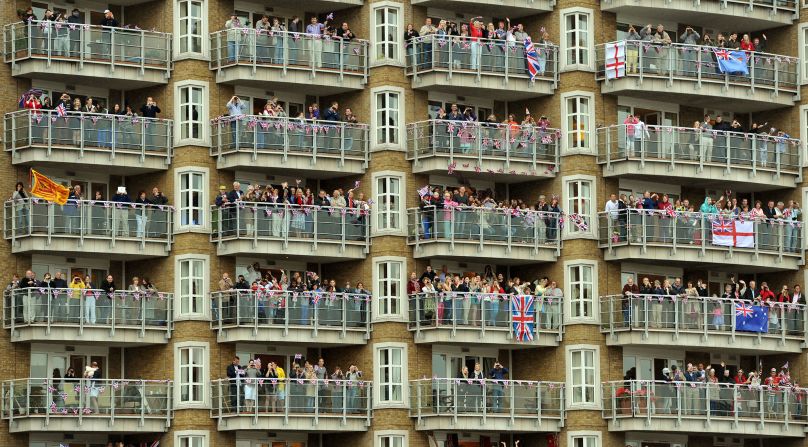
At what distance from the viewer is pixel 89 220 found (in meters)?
101

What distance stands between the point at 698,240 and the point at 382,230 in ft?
41.3

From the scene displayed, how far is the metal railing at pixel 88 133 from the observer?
101125mm

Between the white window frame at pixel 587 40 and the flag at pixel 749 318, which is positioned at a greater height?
the white window frame at pixel 587 40

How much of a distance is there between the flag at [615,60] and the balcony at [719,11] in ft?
5.94

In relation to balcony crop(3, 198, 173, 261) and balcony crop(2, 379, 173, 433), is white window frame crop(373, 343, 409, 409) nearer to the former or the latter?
balcony crop(2, 379, 173, 433)

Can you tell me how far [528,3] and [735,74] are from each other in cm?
883

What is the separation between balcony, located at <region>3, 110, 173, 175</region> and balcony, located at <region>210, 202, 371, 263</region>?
3.30m

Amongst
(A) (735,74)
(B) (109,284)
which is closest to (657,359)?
(A) (735,74)

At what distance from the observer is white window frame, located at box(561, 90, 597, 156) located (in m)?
107

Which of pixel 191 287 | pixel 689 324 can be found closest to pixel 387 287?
pixel 191 287

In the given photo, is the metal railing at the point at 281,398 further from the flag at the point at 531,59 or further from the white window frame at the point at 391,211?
the flag at the point at 531,59

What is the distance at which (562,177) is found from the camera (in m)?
107

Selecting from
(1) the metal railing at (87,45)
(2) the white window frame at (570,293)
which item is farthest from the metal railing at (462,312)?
(1) the metal railing at (87,45)

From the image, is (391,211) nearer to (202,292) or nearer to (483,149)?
(483,149)
